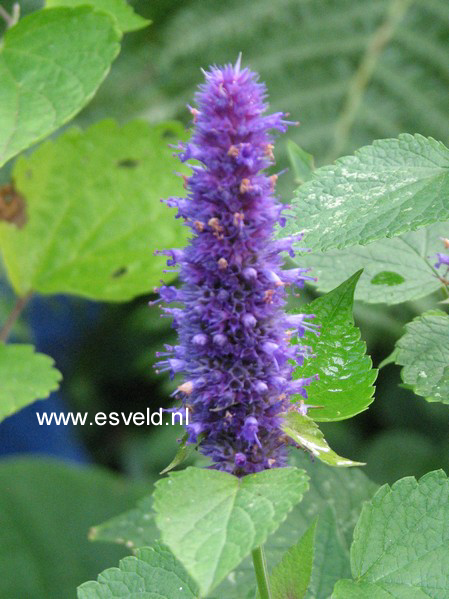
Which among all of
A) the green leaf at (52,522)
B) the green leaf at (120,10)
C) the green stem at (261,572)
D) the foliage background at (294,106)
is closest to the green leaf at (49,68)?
the green leaf at (120,10)

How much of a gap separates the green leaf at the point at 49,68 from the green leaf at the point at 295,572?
49 centimetres

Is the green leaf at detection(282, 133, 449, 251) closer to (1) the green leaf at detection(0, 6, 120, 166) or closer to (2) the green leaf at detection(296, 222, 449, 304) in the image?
(2) the green leaf at detection(296, 222, 449, 304)

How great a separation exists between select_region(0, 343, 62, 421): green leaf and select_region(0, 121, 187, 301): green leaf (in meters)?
0.19

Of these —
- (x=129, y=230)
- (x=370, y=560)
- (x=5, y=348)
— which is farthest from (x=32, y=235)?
(x=370, y=560)

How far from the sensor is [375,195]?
27.7 inches

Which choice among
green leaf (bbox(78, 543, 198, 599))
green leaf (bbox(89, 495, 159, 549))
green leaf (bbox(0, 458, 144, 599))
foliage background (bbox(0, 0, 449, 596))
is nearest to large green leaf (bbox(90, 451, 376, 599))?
green leaf (bbox(89, 495, 159, 549))

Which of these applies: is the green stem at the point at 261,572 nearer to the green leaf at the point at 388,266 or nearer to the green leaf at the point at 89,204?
the green leaf at the point at 388,266

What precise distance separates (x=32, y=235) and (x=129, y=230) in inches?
6.2

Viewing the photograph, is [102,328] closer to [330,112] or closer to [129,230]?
[330,112]

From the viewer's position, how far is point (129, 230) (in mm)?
1227

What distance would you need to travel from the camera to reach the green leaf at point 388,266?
0.83 m

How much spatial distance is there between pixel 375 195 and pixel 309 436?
0.22 m

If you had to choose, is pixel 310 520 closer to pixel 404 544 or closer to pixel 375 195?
pixel 404 544

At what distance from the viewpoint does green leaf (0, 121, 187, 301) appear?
1222 millimetres
